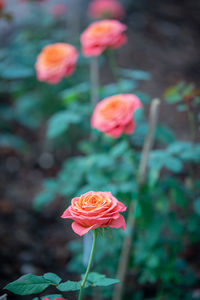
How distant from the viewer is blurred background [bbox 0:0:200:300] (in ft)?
4.12

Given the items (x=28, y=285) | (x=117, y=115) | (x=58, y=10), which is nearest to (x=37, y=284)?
(x=28, y=285)

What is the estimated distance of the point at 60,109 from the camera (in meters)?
2.06

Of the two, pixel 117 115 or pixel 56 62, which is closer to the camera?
pixel 117 115

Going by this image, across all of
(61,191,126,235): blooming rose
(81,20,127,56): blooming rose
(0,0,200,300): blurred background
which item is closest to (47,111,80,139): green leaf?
(0,0,200,300): blurred background

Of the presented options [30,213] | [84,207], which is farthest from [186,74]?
[84,207]

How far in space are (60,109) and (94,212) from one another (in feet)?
5.57

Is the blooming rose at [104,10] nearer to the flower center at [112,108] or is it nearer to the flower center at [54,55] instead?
the flower center at [54,55]

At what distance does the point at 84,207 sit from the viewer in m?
0.45

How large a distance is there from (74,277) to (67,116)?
29.4 inches

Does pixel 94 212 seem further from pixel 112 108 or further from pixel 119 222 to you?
pixel 112 108

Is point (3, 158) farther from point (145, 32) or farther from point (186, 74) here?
point (145, 32)

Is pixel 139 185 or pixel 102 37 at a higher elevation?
pixel 102 37

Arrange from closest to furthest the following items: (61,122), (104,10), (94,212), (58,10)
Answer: (94,212), (61,122), (104,10), (58,10)

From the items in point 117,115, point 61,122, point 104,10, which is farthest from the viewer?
point 104,10
